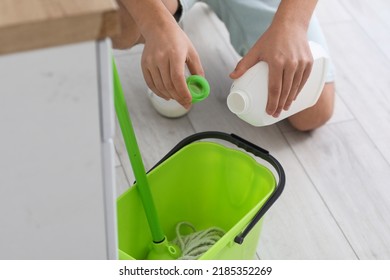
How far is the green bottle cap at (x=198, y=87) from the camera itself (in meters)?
0.92

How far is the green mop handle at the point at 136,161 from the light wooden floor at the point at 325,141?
0.26m

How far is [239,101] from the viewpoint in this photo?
0.99 m

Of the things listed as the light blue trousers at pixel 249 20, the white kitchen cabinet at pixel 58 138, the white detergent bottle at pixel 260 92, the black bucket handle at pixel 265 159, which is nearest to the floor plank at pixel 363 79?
the light blue trousers at pixel 249 20

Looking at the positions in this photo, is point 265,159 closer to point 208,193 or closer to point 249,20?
point 208,193

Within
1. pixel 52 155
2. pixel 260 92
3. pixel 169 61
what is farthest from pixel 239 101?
pixel 52 155

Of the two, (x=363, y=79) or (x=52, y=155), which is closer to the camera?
(x=52, y=155)

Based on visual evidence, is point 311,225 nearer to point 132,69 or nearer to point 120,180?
point 120,180

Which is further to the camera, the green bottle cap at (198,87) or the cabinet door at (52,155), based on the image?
the green bottle cap at (198,87)

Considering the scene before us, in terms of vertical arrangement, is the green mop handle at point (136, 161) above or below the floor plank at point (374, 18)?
above

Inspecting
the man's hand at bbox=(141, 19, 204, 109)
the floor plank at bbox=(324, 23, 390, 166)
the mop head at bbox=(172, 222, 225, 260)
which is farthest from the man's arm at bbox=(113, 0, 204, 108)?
the floor plank at bbox=(324, 23, 390, 166)

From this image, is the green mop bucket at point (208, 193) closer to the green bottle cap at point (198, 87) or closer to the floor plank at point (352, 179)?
the green bottle cap at point (198, 87)

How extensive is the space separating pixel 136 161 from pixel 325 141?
1.90 feet

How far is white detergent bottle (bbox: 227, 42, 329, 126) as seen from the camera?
960 mm
